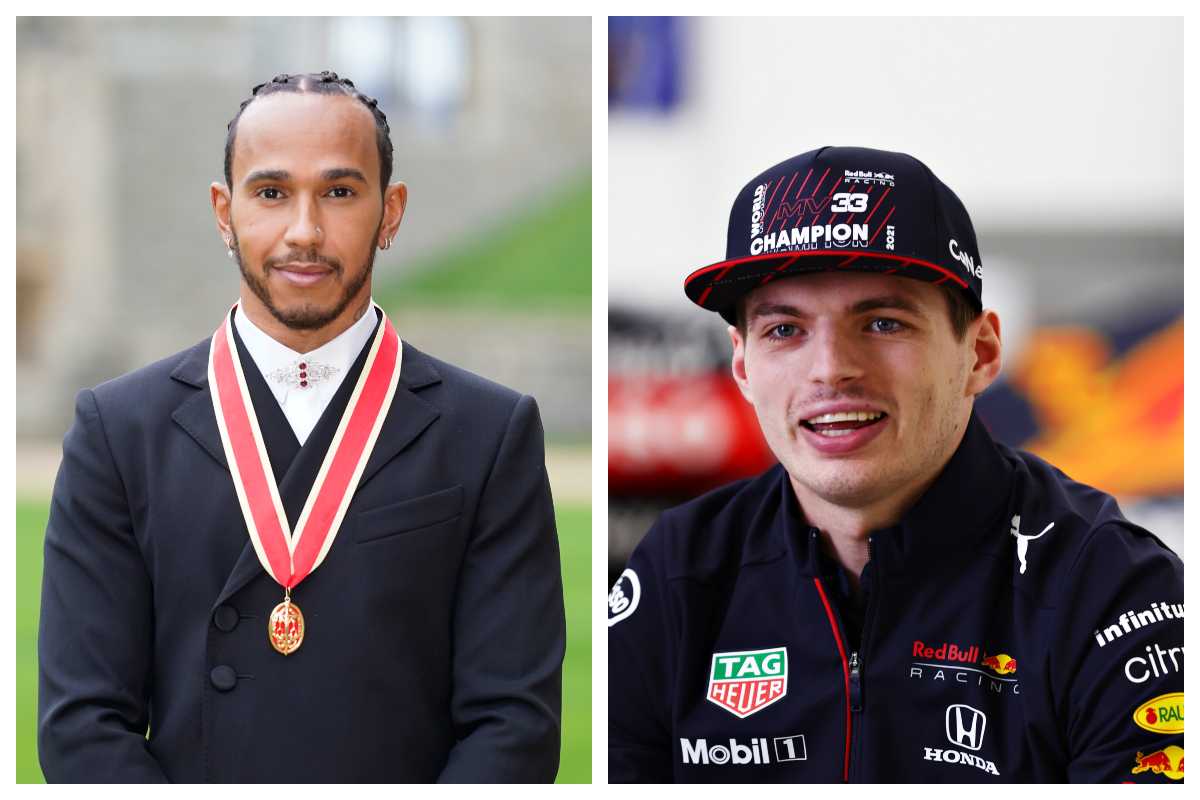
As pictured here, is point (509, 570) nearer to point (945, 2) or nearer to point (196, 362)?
point (196, 362)

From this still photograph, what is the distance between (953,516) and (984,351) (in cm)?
33

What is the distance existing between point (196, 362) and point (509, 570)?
0.62 m

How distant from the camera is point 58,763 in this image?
230 centimetres

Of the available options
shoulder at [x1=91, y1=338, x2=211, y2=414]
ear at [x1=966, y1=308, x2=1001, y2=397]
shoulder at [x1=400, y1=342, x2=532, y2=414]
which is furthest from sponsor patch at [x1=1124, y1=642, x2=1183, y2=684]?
shoulder at [x1=91, y1=338, x2=211, y2=414]

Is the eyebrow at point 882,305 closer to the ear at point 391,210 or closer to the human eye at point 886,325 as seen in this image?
the human eye at point 886,325

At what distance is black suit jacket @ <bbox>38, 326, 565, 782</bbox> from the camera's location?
2.29m

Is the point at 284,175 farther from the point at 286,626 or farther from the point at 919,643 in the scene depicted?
the point at 919,643

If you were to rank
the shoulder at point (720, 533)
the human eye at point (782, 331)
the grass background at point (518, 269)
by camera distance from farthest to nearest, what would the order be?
the grass background at point (518, 269), the shoulder at point (720, 533), the human eye at point (782, 331)

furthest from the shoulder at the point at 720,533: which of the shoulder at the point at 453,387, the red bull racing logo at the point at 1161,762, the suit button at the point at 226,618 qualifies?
the suit button at the point at 226,618

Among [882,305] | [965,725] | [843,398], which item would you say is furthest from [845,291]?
[965,725]

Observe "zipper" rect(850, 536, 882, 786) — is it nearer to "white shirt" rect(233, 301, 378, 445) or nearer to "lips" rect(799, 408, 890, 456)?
"lips" rect(799, 408, 890, 456)

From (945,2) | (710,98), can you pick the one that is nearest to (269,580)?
(945,2)

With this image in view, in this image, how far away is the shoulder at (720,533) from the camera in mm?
Result: 2719

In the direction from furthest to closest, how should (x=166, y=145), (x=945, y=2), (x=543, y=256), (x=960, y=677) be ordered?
(x=166, y=145) < (x=543, y=256) < (x=945, y=2) < (x=960, y=677)
